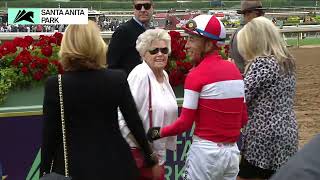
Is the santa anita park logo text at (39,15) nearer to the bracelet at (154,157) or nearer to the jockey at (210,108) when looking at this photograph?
the jockey at (210,108)

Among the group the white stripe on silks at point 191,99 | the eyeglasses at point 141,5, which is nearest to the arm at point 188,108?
the white stripe on silks at point 191,99

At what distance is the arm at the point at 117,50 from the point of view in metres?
4.23

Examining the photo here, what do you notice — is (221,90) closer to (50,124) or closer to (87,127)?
(87,127)

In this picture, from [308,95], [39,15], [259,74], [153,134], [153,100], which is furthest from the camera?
[308,95]

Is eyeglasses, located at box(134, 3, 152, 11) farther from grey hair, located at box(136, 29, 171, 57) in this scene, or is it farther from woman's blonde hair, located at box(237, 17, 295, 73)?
woman's blonde hair, located at box(237, 17, 295, 73)

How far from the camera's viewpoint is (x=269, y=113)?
3.58 metres

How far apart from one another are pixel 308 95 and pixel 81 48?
10.7 m

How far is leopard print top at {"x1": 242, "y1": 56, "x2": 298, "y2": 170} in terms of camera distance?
3555 millimetres

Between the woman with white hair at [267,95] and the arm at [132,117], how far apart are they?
2.84ft

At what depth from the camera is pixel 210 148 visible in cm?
316

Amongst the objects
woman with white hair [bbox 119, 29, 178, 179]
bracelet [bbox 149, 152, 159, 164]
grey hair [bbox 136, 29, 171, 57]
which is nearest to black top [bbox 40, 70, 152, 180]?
bracelet [bbox 149, 152, 159, 164]

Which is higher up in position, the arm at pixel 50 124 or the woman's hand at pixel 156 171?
the arm at pixel 50 124

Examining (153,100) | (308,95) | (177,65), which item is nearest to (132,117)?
(153,100)

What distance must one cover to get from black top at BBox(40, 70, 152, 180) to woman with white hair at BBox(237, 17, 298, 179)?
1.08m
